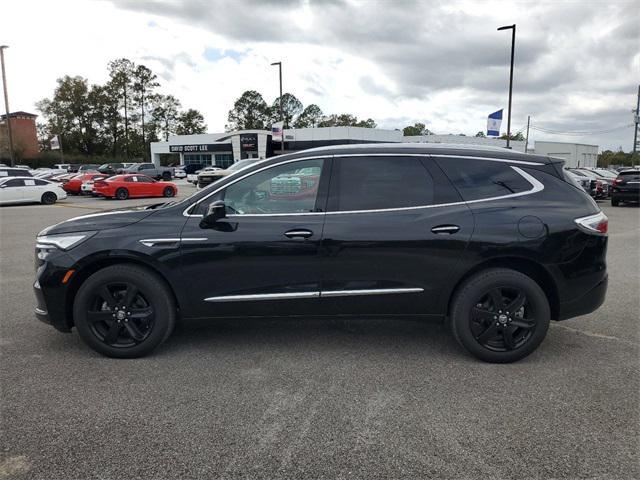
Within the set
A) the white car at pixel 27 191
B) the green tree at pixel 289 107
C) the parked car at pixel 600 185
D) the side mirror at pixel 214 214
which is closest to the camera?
the side mirror at pixel 214 214

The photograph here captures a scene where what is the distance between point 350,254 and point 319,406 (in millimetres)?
1199

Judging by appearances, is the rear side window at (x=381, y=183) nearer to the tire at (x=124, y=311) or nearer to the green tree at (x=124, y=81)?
the tire at (x=124, y=311)

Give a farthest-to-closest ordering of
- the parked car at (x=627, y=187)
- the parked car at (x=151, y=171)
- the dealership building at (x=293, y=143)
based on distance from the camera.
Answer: the dealership building at (x=293, y=143) → the parked car at (x=151, y=171) → the parked car at (x=627, y=187)

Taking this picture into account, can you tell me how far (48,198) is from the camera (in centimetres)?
2191

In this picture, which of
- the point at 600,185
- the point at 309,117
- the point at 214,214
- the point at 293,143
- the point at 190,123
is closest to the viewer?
the point at 214,214

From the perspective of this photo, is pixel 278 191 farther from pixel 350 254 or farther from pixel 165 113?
pixel 165 113

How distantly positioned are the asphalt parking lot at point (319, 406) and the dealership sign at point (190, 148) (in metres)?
61.2

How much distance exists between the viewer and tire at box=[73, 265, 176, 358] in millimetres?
3803

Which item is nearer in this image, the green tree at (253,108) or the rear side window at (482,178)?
the rear side window at (482,178)

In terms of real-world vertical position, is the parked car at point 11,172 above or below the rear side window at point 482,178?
below

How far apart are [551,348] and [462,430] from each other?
1.75 meters

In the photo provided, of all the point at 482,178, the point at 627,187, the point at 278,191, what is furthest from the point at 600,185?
the point at 278,191

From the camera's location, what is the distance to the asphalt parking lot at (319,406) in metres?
2.57

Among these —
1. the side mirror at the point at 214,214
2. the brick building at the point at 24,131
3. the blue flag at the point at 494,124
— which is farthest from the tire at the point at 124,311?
the brick building at the point at 24,131
